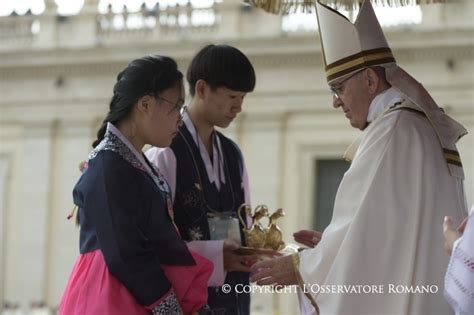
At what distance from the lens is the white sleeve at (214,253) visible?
5.00 metres

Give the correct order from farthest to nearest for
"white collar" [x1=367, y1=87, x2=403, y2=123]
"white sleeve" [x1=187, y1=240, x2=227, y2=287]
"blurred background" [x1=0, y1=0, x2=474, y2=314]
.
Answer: "blurred background" [x1=0, y1=0, x2=474, y2=314]
"white sleeve" [x1=187, y1=240, x2=227, y2=287]
"white collar" [x1=367, y1=87, x2=403, y2=123]

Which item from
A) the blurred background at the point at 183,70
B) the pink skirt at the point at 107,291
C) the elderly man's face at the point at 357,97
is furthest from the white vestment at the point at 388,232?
the blurred background at the point at 183,70

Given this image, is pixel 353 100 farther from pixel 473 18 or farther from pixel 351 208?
pixel 473 18

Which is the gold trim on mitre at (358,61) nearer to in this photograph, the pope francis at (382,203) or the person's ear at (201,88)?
the pope francis at (382,203)

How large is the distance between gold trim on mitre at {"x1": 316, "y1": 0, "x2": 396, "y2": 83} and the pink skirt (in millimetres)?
968

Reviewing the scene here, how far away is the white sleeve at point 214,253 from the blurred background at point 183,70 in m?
13.0

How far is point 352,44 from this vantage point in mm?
4828

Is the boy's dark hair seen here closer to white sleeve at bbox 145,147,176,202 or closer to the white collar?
white sleeve at bbox 145,147,176,202

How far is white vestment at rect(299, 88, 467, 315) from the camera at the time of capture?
4.42m

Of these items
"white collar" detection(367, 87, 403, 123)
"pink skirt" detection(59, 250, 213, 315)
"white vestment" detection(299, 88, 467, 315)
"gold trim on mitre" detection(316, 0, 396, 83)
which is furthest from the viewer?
"gold trim on mitre" detection(316, 0, 396, 83)

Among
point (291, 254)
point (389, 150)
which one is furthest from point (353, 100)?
point (291, 254)

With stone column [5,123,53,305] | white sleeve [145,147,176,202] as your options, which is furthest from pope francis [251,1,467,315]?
stone column [5,123,53,305]

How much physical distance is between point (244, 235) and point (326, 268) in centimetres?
79

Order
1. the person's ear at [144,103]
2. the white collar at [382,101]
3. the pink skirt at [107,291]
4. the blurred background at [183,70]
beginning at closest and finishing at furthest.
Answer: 1. the pink skirt at [107,291]
2. the person's ear at [144,103]
3. the white collar at [382,101]
4. the blurred background at [183,70]
